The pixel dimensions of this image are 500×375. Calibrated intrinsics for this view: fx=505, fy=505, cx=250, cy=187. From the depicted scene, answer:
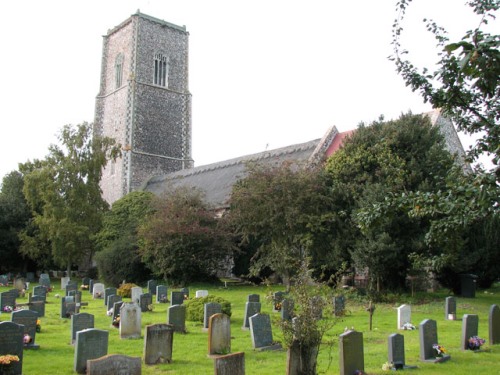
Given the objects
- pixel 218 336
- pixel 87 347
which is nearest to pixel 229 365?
pixel 87 347

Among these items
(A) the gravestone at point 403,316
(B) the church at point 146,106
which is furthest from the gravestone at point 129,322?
(B) the church at point 146,106

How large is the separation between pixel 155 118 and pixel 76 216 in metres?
15.7

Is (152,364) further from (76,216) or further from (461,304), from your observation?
(76,216)

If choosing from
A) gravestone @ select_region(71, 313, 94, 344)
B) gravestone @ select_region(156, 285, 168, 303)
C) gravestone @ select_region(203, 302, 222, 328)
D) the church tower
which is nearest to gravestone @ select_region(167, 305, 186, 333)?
gravestone @ select_region(203, 302, 222, 328)

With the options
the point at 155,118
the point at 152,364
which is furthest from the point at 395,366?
the point at 155,118

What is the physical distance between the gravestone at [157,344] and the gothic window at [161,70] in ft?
125

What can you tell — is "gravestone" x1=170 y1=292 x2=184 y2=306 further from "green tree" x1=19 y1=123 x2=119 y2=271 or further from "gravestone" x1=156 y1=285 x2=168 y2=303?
"green tree" x1=19 y1=123 x2=119 y2=271

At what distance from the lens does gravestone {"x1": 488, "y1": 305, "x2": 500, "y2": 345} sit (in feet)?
34.5

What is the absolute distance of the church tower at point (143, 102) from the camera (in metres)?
41.9

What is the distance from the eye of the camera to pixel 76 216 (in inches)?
1185

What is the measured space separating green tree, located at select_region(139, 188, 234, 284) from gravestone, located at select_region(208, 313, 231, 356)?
14319mm

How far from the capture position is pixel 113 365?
657 cm

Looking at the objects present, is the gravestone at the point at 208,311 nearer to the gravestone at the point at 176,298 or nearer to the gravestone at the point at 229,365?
the gravestone at the point at 176,298

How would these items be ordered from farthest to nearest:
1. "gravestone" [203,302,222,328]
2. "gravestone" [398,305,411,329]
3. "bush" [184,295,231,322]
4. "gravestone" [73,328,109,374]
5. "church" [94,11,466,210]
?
"church" [94,11,466,210] → "bush" [184,295,231,322] → "gravestone" [398,305,411,329] → "gravestone" [203,302,222,328] → "gravestone" [73,328,109,374]
